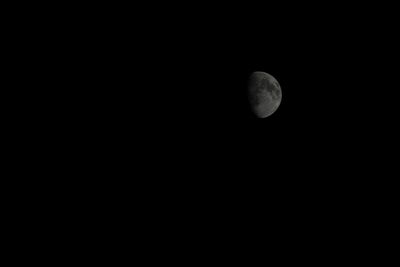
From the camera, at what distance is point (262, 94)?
436 cm

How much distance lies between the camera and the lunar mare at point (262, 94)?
14.3 ft

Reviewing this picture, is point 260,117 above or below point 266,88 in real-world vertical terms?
below

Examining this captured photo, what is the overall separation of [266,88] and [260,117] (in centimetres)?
42

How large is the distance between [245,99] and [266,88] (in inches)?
13.4

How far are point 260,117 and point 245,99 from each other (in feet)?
1.15

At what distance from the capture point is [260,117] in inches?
179

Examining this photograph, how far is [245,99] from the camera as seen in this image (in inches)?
175

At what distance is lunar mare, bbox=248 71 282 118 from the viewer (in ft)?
14.3
